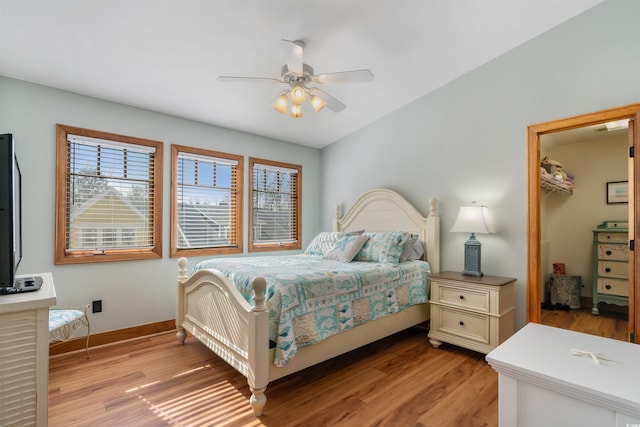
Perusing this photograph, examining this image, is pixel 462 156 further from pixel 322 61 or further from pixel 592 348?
pixel 592 348

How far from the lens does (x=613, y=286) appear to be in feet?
12.2

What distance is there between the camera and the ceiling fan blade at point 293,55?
6.55 ft

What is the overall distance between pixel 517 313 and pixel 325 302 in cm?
190

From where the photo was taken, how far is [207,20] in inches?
84.7

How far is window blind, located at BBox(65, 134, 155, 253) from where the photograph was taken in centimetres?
292

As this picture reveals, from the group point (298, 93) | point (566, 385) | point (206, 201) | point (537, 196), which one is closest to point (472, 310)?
point (537, 196)

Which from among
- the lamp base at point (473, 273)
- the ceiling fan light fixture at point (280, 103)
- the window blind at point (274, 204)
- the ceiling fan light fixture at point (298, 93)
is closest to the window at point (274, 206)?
the window blind at point (274, 204)

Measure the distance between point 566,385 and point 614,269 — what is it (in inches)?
146

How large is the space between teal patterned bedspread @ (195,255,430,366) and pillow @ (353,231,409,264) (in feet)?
0.40

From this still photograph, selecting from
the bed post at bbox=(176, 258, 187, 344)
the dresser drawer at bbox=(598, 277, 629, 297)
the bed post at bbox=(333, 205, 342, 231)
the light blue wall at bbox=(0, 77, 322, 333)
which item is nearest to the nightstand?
the bed post at bbox=(333, 205, 342, 231)

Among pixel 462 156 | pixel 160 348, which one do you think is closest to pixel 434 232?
pixel 462 156

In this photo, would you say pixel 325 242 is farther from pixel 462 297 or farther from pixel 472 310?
pixel 472 310

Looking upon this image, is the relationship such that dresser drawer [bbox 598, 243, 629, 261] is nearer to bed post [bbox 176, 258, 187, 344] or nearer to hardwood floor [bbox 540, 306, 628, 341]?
hardwood floor [bbox 540, 306, 628, 341]

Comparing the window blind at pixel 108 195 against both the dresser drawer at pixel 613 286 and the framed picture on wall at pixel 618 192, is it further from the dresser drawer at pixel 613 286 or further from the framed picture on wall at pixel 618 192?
the framed picture on wall at pixel 618 192
